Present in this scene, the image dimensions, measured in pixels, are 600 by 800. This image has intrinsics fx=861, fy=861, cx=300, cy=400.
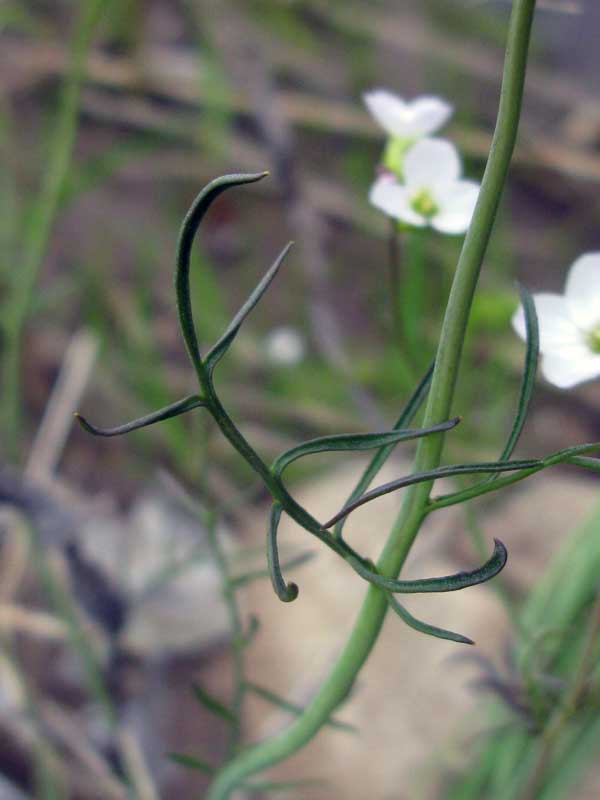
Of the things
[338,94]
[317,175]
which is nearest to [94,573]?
[317,175]

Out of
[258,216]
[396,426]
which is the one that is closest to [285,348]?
[258,216]

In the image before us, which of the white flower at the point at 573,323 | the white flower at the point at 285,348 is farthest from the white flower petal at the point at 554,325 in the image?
A: the white flower at the point at 285,348

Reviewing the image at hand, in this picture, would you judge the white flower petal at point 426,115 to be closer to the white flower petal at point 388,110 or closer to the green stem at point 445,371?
the white flower petal at point 388,110

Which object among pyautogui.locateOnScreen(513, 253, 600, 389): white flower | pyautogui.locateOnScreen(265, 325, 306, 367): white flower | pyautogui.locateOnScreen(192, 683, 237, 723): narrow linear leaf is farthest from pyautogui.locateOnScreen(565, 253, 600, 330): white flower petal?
pyautogui.locateOnScreen(265, 325, 306, 367): white flower

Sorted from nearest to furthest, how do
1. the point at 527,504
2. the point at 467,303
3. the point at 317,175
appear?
1. the point at 467,303
2. the point at 527,504
3. the point at 317,175

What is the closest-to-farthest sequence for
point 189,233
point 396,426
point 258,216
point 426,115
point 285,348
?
point 189,233 < point 396,426 < point 426,115 < point 285,348 < point 258,216

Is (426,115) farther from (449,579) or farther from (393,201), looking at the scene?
(449,579)

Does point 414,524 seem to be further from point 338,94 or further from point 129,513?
point 338,94
